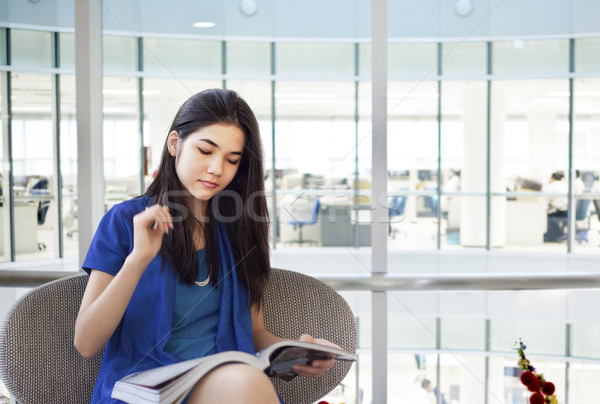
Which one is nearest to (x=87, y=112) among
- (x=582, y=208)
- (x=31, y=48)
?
(x=31, y=48)

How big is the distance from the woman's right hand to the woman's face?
0.21 m

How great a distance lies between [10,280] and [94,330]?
2.23 feet

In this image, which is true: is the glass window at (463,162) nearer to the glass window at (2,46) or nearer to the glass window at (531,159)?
the glass window at (531,159)

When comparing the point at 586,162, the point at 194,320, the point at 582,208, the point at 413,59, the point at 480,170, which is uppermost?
the point at 413,59

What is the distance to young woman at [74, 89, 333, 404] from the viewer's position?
4.04ft

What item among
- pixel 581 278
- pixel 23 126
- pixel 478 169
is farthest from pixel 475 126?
pixel 581 278

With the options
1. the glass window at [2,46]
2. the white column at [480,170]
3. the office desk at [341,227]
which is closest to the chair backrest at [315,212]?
the office desk at [341,227]

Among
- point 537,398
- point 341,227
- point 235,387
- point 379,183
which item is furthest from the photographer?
point 341,227

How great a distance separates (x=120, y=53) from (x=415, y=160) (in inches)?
200

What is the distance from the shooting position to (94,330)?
122 cm

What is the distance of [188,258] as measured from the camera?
4.58 feet

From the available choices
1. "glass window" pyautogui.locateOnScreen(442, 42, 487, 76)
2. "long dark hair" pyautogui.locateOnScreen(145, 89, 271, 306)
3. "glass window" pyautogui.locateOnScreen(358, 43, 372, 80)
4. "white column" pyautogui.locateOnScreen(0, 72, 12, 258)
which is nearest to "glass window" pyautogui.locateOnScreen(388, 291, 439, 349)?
"glass window" pyautogui.locateOnScreen(358, 43, 372, 80)

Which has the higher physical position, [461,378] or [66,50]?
[66,50]

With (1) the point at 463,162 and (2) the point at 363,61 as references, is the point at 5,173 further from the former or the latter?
(1) the point at 463,162
